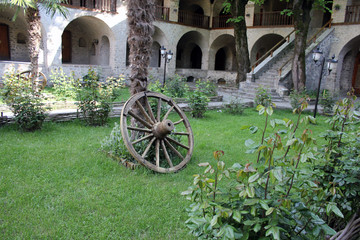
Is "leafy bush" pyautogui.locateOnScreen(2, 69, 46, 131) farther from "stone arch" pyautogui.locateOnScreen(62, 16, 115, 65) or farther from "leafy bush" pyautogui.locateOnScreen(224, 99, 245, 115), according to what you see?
"stone arch" pyautogui.locateOnScreen(62, 16, 115, 65)

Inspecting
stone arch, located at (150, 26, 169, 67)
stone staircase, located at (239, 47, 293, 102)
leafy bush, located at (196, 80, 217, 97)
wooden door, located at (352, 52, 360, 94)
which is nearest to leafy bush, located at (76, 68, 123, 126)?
leafy bush, located at (196, 80, 217, 97)

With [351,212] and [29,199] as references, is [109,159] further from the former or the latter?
[351,212]

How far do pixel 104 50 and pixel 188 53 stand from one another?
8.17m

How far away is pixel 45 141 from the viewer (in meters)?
5.64

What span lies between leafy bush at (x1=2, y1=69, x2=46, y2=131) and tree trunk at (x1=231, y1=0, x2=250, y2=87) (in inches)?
439

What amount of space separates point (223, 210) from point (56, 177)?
322 cm

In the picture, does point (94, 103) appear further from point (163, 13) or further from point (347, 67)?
point (347, 67)

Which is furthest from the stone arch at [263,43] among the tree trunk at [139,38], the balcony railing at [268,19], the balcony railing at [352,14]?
the tree trunk at [139,38]

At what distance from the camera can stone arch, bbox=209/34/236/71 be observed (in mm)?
21125

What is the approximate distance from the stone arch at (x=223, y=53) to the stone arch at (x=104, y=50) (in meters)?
7.47

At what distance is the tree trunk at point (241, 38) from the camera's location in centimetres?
1458

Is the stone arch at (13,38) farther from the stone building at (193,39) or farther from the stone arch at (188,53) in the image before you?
the stone arch at (188,53)

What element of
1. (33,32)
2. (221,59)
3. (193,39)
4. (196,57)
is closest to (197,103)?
(33,32)

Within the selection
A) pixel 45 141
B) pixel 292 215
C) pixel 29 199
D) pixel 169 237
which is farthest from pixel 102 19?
pixel 292 215
